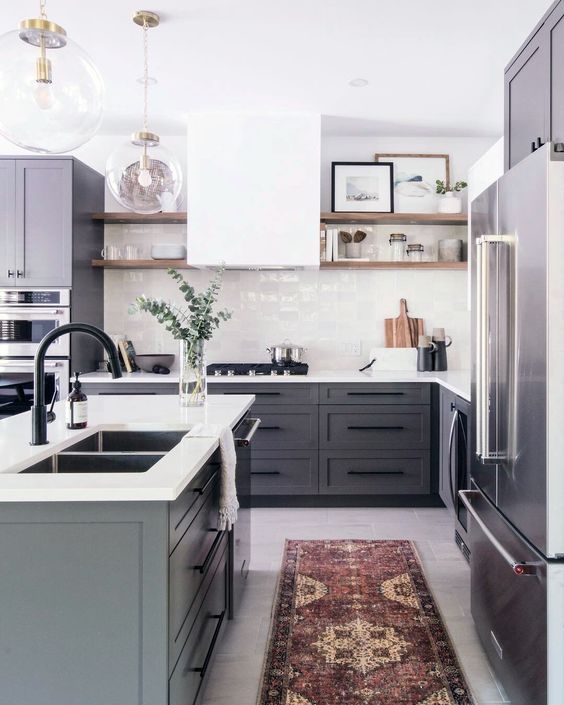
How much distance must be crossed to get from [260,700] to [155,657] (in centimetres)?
83

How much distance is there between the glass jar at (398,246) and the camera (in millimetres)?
4516

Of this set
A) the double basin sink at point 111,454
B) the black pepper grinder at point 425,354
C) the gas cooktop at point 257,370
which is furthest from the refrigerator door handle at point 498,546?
the black pepper grinder at point 425,354

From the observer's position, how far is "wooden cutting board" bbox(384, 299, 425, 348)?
4676 millimetres

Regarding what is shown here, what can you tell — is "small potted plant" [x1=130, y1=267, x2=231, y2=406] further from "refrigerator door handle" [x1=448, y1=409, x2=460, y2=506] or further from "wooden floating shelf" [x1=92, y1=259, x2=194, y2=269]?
"wooden floating shelf" [x1=92, y1=259, x2=194, y2=269]

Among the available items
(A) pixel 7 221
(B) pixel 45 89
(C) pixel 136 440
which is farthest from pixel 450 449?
(A) pixel 7 221

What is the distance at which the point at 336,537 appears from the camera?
3590mm

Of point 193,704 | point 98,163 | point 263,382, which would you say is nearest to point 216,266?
point 263,382

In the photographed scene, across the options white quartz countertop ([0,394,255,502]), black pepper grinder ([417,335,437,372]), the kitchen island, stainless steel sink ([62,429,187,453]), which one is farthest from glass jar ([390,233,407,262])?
the kitchen island

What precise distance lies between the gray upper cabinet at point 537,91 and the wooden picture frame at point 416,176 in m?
2.14

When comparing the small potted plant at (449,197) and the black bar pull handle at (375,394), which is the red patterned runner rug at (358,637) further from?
the small potted plant at (449,197)

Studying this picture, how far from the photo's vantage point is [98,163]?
185 inches

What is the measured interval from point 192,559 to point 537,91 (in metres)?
1.91

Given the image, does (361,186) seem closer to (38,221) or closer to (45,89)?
(38,221)

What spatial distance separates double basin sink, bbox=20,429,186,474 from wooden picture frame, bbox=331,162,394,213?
9.56 ft
